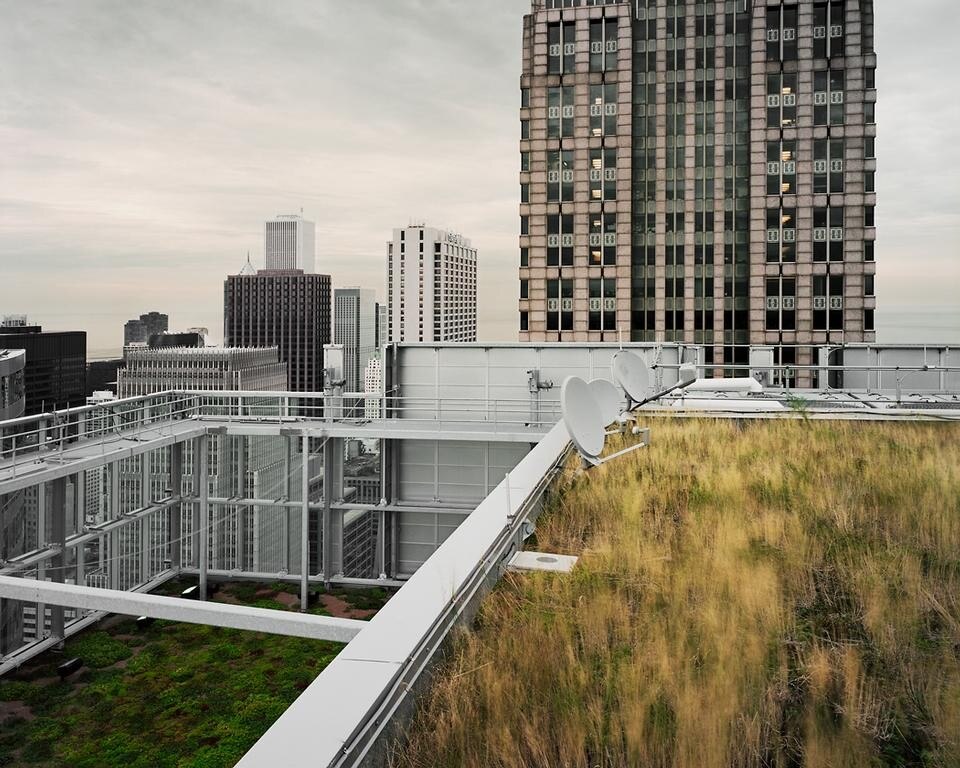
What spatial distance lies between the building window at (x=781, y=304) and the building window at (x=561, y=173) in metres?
23.7

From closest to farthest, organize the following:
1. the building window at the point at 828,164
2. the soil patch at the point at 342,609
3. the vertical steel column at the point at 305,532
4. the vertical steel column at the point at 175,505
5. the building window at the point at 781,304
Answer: the soil patch at the point at 342,609, the vertical steel column at the point at 305,532, the vertical steel column at the point at 175,505, the building window at the point at 828,164, the building window at the point at 781,304

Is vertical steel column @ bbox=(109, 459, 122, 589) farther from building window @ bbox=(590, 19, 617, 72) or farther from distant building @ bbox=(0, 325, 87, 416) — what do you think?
building window @ bbox=(590, 19, 617, 72)

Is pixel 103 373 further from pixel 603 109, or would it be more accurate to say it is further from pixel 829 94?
pixel 829 94

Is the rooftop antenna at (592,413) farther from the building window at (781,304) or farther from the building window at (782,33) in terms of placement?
the building window at (782,33)

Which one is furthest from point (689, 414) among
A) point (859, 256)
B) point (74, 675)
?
point (859, 256)

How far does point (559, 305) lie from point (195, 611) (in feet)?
259

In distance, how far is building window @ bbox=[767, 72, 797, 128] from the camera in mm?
76562

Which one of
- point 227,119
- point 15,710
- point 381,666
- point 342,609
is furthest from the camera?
point 227,119

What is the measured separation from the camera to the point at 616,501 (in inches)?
295

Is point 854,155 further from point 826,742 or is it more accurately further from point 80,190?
point 80,190

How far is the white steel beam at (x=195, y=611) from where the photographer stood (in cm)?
444

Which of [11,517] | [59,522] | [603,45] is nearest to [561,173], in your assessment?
[603,45]

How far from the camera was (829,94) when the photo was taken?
76188mm

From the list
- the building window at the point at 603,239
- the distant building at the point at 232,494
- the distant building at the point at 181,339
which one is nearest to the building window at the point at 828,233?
the building window at the point at 603,239
